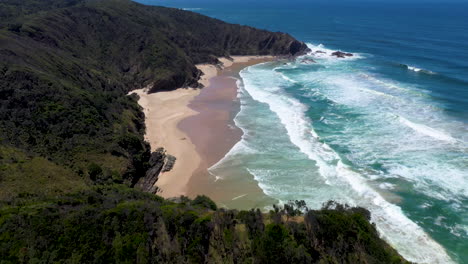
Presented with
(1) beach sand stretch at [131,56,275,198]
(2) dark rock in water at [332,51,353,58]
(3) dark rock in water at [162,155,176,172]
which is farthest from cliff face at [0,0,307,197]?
(2) dark rock in water at [332,51,353,58]

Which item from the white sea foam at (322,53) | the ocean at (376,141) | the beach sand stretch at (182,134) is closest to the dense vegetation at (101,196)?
the beach sand stretch at (182,134)

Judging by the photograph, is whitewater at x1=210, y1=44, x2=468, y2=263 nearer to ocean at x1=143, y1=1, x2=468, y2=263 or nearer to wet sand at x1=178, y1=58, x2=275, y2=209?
ocean at x1=143, y1=1, x2=468, y2=263

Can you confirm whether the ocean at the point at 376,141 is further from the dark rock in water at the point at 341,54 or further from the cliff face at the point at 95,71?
the cliff face at the point at 95,71

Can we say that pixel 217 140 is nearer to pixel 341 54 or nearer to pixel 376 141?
pixel 376 141

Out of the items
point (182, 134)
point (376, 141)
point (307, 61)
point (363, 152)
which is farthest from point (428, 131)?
point (307, 61)

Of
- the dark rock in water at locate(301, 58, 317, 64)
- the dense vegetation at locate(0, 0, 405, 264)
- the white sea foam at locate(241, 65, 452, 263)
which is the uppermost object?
A: the dark rock in water at locate(301, 58, 317, 64)

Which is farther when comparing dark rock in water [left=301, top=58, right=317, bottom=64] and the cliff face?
dark rock in water [left=301, top=58, right=317, bottom=64]

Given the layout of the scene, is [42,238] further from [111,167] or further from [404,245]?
[404,245]

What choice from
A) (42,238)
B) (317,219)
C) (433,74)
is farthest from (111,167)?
(433,74)
